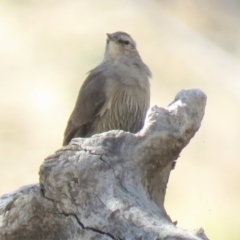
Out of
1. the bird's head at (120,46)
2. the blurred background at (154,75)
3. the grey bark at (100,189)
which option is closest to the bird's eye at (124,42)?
the bird's head at (120,46)

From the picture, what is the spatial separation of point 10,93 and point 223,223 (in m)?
2.05

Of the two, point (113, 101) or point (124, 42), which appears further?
point (124, 42)

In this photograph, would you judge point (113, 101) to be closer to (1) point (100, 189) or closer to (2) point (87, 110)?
(2) point (87, 110)

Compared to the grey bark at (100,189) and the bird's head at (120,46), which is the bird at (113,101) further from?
the grey bark at (100,189)

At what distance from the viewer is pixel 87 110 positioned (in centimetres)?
402

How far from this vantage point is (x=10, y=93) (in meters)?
6.29

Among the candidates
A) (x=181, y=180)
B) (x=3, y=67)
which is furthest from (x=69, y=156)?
(x=3, y=67)

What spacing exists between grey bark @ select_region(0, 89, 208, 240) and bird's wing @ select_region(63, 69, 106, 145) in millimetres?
1138

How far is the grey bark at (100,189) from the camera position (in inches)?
104

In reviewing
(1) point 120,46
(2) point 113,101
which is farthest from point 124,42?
(2) point 113,101

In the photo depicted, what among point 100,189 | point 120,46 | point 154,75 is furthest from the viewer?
point 154,75

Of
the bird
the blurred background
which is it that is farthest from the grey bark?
the blurred background

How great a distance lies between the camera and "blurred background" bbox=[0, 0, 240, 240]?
513 centimetres

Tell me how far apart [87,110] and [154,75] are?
1873mm
